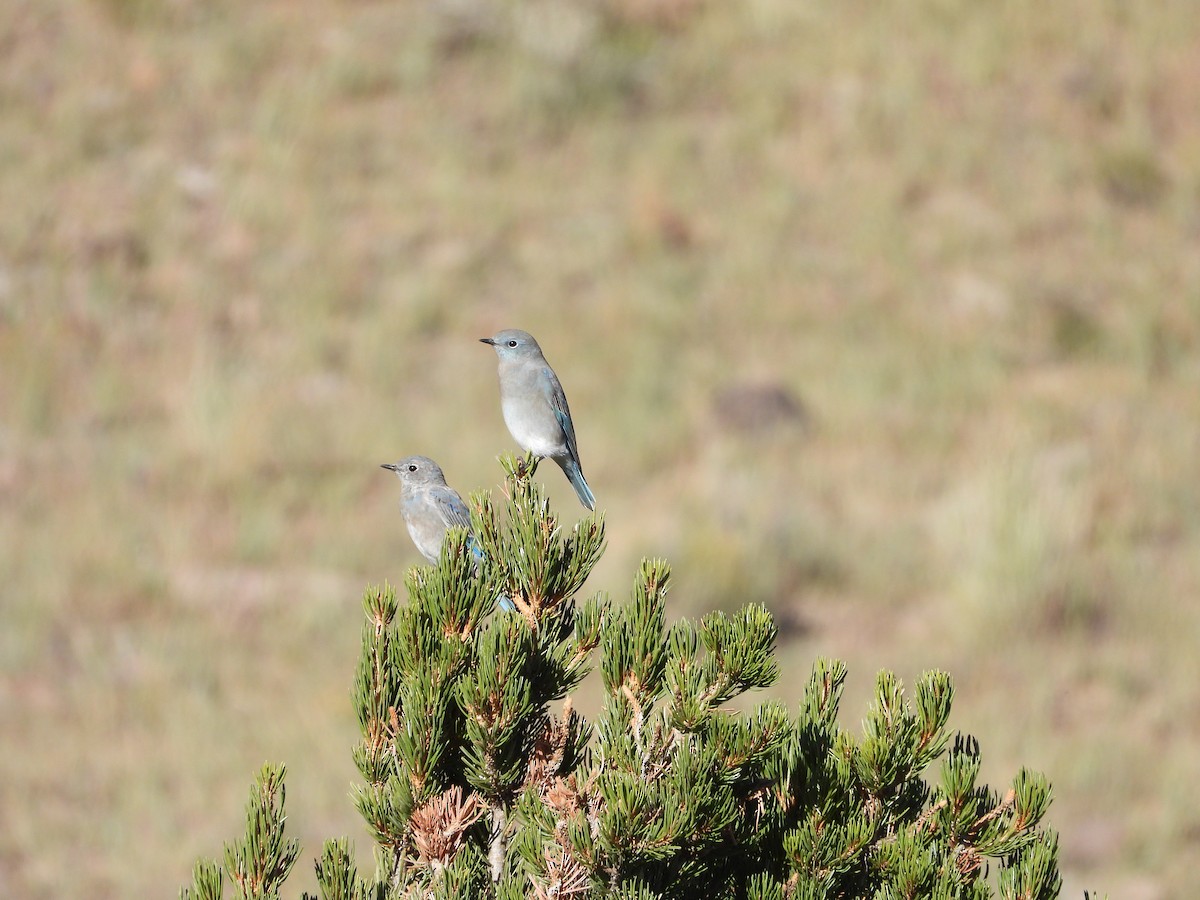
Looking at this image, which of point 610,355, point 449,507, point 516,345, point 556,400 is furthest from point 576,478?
point 610,355

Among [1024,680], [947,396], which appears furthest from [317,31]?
[1024,680]

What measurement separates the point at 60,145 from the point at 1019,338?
1216cm

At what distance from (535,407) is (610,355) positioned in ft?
32.5

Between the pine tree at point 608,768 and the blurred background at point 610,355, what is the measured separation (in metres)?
6.91

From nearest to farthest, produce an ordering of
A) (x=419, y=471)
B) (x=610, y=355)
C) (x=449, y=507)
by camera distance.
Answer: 1. (x=449, y=507)
2. (x=419, y=471)
3. (x=610, y=355)

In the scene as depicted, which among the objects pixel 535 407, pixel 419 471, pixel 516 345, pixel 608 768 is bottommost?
pixel 608 768

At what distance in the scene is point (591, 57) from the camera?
64.2ft

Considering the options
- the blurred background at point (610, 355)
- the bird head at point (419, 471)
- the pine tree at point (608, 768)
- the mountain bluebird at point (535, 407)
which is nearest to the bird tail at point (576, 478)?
the mountain bluebird at point (535, 407)

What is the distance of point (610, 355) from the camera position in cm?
1605

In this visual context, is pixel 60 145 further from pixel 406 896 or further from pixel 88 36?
pixel 406 896

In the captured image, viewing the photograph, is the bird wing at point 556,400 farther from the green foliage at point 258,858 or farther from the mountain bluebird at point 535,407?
the green foliage at point 258,858

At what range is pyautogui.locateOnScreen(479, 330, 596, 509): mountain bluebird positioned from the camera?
6148mm

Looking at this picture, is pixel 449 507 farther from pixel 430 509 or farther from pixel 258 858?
pixel 258 858

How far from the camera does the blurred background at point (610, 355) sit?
39.5 feet
